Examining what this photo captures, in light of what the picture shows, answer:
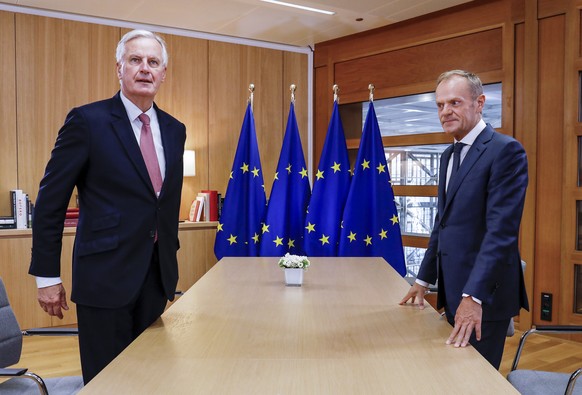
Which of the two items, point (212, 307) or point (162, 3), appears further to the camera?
point (162, 3)

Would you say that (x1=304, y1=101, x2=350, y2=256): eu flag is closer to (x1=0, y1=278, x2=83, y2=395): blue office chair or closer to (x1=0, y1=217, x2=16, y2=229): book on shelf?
(x1=0, y1=217, x2=16, y2=229): book on shelf

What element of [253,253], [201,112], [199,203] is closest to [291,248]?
[253,253]

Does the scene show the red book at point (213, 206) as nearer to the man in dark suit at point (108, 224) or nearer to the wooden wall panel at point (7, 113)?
the wooden wall panel at point (7, 113)

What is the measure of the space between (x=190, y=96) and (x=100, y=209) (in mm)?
4383

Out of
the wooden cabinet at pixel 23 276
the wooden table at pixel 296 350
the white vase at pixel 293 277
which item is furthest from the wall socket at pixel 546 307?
the wooden cabinet at pixel 23 276

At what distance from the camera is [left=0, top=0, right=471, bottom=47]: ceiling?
16.9ft

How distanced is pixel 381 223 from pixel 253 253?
1.18 m

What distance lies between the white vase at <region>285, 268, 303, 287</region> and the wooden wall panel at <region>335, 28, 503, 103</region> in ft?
11.7

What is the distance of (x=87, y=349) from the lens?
1.95m

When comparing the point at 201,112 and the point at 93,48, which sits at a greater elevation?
the point at 93,48

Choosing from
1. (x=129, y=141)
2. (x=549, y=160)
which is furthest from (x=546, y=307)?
(x=129, y=141)

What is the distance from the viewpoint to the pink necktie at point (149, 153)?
2.06 m

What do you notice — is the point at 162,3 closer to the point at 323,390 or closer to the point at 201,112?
the point at 201,112

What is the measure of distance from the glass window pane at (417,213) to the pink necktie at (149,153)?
13.9 ft
